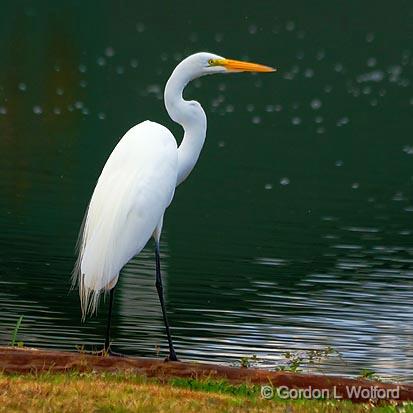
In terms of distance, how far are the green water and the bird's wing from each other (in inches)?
91.5

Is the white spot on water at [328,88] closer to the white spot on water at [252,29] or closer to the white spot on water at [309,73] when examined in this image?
the white spot on water at [309,73]

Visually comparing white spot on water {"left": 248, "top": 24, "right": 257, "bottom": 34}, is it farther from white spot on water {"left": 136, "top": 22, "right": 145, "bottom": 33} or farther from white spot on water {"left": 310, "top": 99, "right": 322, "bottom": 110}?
white spot on water {"left": 310, "top": 99, "right": 322, "bottom": 110}

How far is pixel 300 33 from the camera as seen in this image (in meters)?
37.8

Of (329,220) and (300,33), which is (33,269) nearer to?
(329,220)

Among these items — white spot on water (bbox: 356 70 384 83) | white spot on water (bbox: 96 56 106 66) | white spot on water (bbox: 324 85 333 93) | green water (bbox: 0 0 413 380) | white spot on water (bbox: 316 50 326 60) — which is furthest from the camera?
white spot on water (bbox: 316 50 326 60)

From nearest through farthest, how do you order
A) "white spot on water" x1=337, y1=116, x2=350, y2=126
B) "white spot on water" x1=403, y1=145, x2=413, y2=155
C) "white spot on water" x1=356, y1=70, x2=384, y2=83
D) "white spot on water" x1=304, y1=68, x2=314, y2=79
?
"white spot on water" x1=403, y1=145, x2=413, y2=155 → "white spot on water" x1=337, y1=116, x2=350, y2=126 → "white spot on water" x1=304, y1=68, x2=314, y2=79 → "white spot on water" x1=356, y1=70, x2=384, y2=83

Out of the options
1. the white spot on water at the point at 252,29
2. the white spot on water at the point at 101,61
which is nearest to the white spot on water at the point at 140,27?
the white spot on water at the point at 252,29

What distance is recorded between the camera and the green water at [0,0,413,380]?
10.5m

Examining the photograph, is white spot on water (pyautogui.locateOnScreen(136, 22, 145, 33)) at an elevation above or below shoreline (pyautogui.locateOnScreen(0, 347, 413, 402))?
below

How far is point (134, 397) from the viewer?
215 inches

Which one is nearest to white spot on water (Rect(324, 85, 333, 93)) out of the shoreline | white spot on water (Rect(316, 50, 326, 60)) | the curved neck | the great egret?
white spot on water (Rect(316, 50, 326, 60))

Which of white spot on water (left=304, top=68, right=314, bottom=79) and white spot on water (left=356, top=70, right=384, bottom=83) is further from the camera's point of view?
white spot on water (left=356, top=70, right=384, bottom=83)

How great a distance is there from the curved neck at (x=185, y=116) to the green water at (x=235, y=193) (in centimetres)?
186

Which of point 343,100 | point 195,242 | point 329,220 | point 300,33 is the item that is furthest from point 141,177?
point 300,33
